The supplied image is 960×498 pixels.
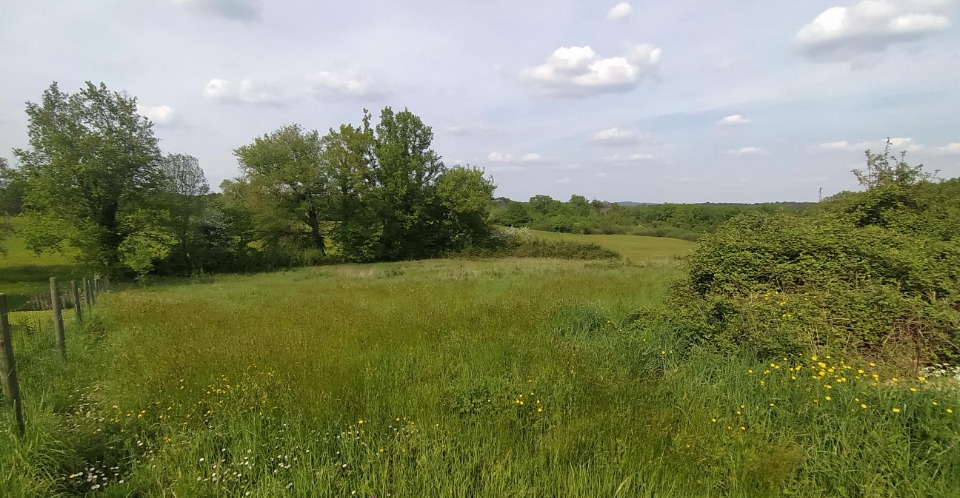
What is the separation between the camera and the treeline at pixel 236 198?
85.2 feet

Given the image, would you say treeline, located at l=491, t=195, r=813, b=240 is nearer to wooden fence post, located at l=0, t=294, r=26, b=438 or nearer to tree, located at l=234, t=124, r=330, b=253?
tree, located at l=234, t=124, r=330, b=253

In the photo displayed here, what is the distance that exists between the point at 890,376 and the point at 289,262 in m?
39.1

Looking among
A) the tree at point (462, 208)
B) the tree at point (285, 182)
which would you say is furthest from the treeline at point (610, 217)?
the tree at point (285, 182)

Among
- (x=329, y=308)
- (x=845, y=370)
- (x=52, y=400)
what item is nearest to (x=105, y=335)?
(x=329, y=308)

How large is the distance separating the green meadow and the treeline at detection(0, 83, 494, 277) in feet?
89.6

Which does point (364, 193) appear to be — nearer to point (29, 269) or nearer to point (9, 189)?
point (9, 189)

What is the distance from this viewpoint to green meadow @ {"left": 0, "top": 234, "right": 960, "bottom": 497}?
3.19m

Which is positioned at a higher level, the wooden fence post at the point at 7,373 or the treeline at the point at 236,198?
the treeline at the point at 236,198

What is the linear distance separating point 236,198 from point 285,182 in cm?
593

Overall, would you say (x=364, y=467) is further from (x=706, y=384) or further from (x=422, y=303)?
(x=422, y=303)

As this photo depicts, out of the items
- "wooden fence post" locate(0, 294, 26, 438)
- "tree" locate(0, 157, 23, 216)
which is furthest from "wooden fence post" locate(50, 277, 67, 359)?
"tree" locate(0, 157, 23, 216)

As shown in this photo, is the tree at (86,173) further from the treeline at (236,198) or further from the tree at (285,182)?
the tree at (285,182)

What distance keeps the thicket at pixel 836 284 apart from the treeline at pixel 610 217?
60007 millimetres

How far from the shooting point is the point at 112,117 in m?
27.6
